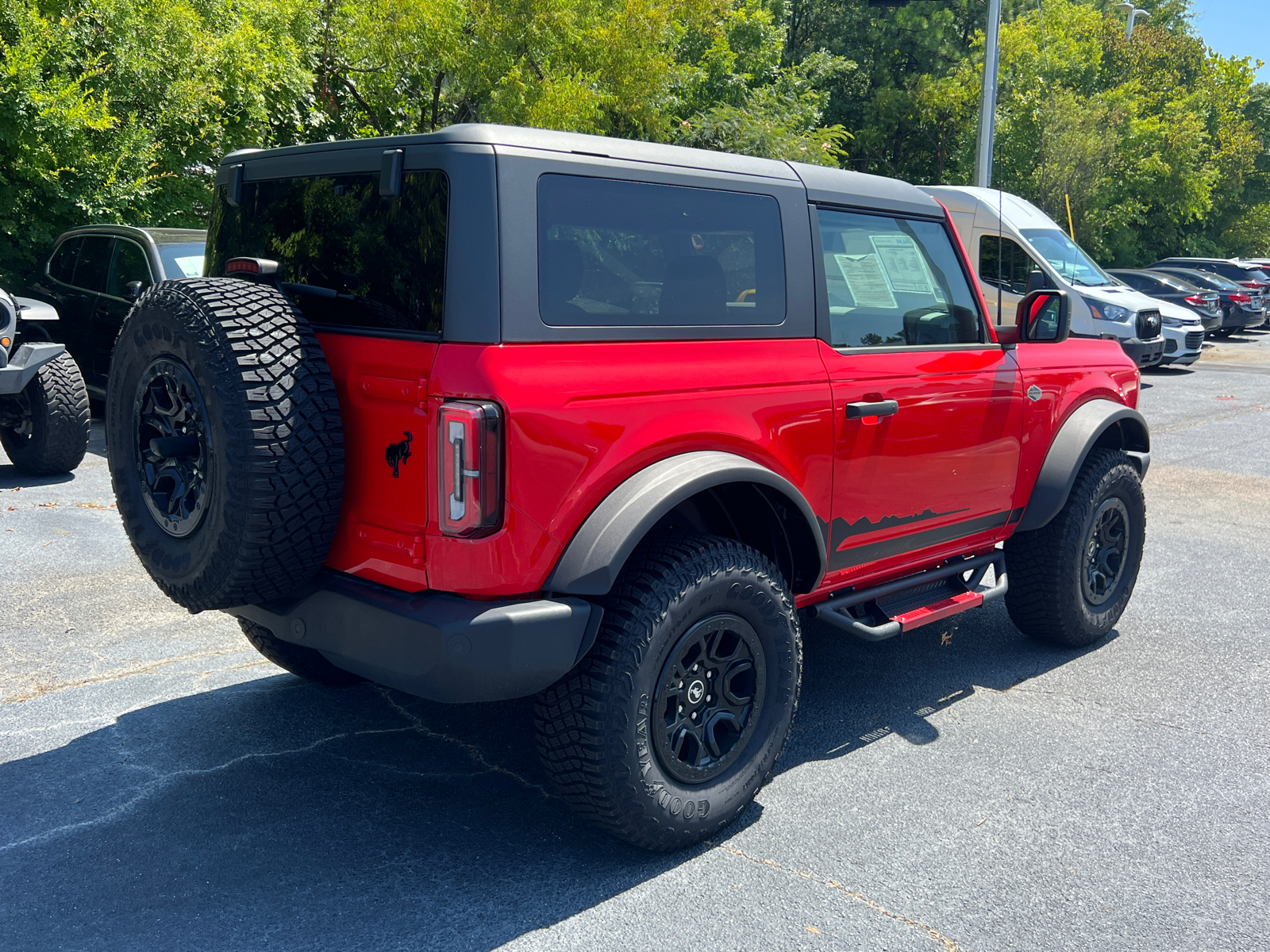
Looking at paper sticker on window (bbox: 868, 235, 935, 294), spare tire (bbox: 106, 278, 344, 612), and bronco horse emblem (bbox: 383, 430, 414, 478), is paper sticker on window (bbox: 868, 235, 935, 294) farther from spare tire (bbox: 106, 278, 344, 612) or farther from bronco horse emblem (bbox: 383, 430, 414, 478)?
spare tire (bbox: 106, 278, 344, 612)

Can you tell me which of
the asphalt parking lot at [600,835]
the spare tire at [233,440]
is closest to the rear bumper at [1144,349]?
the asphalt parking lot at [600,835]

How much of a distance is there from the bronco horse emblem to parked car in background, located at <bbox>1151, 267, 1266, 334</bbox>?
26308 mm

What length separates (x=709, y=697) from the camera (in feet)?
10.9

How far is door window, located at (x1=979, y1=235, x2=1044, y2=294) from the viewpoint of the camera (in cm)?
1427

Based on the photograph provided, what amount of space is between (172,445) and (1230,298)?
2761 cm

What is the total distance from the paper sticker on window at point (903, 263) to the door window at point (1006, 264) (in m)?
10.3

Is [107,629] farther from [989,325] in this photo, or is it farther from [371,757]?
[989,325]

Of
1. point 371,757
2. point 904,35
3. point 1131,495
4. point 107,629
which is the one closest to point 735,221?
point 371,757

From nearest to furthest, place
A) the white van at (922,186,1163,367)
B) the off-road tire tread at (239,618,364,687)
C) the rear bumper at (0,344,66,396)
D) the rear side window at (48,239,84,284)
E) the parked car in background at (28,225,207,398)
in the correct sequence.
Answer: the off-road tire tread at (239,618,364,687) < the rear bumper at (0,344,66,396) < the parked car in background at (28,225,207,398) < the rear side window at (48,239,84,284) < the white van at (922,186,1163,367)

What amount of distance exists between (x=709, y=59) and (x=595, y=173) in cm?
1882

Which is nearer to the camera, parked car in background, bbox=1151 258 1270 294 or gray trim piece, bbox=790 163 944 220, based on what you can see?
gray trim piece, bbox=790 163 944 220

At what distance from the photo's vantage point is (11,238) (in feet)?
38.7

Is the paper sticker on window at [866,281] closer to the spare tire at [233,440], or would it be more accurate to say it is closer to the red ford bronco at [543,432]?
the red ford bronco at [543,432]

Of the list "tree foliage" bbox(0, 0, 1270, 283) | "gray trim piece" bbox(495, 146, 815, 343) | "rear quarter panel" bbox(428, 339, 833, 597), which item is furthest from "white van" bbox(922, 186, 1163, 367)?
"rear quarter panel" bbox(428, 339, 833, 597)
